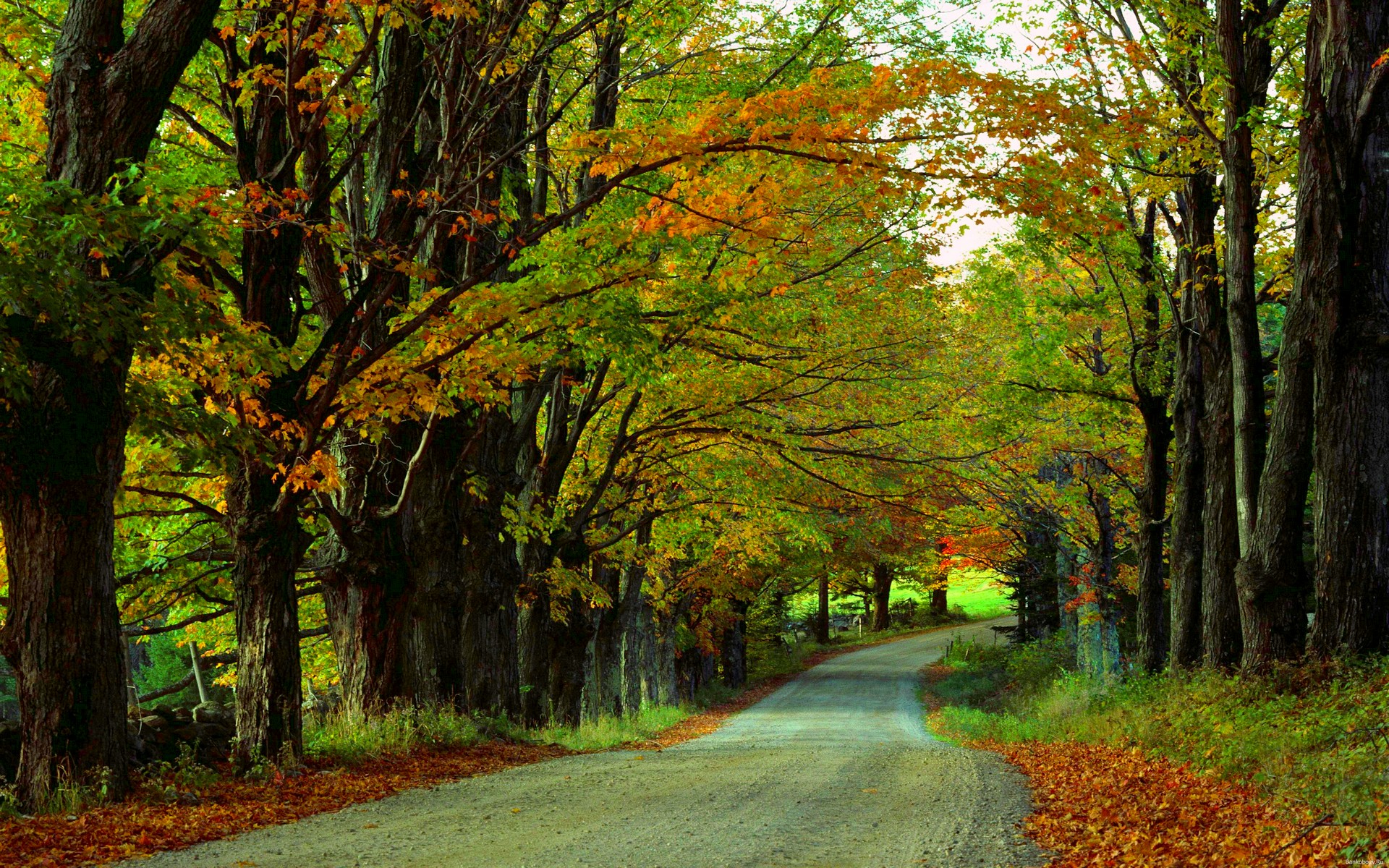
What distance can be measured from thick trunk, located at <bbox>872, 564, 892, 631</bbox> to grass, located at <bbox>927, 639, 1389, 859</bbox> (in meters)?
36.3

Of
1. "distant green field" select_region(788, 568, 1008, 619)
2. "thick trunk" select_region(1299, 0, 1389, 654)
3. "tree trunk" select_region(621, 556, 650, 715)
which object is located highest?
"thick trunk" select_region(1299, 0, 1389, 654)

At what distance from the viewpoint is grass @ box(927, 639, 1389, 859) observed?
6.96 meters

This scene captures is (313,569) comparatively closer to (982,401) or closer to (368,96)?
(368,96)

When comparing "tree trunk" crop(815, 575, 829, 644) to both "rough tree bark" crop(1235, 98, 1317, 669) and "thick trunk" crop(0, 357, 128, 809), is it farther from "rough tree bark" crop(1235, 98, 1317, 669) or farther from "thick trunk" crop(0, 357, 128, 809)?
"thick trunk" crop(0, 357, 128, 809)

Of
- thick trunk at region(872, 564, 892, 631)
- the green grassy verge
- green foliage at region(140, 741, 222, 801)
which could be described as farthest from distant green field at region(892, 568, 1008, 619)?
green foliage at region(140, 741, 222, 801)

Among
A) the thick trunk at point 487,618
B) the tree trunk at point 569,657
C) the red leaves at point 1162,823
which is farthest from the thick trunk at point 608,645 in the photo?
the red leaves at point 1162,823

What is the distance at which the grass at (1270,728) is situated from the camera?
6965 millimetres

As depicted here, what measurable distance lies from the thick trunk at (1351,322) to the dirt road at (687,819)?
3682mm

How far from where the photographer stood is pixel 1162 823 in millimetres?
7375

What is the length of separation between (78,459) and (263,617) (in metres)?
2.83

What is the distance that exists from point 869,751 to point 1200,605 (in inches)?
212

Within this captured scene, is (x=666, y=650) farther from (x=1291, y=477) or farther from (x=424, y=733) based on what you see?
(x=1291, y=477)

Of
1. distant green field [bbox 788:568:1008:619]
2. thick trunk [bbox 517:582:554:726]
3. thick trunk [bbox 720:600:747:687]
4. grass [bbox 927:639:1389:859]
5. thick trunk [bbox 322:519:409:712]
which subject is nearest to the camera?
grass [bbox 927:639:1389:859]

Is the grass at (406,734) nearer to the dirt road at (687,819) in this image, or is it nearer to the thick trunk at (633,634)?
the dirt road at (687,819)
